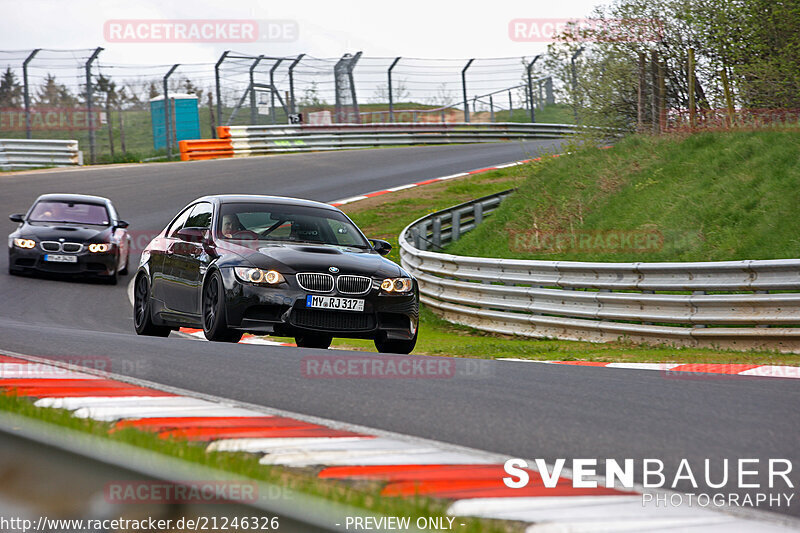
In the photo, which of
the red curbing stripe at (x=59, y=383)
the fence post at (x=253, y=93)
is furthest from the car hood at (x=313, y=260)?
the fence post at (x=253, y=93)

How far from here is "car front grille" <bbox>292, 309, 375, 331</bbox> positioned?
834 centimetres

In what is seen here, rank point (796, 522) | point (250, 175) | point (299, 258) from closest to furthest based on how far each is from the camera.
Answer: point (796, 522), point (299, 258), point (250, 175)

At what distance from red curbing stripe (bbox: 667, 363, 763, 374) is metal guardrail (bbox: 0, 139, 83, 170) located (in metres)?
26.3

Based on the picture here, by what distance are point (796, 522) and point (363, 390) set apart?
9.99 ft

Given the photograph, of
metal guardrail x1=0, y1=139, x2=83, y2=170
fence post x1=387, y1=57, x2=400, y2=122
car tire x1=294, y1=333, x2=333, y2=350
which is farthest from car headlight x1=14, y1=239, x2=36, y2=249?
fence post x1=387, y1=57, x2=400, y2=122

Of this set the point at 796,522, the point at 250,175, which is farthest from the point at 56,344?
the point at 250,175

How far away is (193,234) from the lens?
959 cm

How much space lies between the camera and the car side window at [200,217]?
31.6 ft

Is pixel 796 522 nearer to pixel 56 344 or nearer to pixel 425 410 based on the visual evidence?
pixel 425 410

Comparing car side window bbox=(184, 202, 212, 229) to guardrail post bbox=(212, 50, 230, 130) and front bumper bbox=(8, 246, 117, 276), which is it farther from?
guardrail post bbox=(212, 50, 230, 130)

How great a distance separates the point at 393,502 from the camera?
2.80 m

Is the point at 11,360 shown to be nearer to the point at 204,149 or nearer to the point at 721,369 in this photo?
the point at 721,369

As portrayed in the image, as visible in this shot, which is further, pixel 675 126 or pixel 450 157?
pixel 450 157

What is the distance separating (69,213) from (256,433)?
13.9 metres
